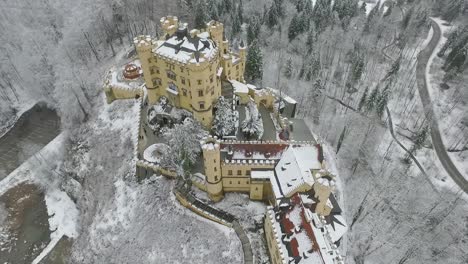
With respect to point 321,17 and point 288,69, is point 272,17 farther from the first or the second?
point 288,69

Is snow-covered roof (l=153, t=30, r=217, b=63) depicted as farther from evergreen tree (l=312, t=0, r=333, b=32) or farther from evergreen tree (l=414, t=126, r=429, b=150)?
evergreen tree (l=312, t=0, r=333, b=32)

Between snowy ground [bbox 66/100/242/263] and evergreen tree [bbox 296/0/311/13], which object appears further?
evergreen tree [bbox 296/0/311/13]

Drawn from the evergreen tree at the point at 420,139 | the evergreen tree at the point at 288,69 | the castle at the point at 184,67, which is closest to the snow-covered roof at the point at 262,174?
the castle at the point at 184,67

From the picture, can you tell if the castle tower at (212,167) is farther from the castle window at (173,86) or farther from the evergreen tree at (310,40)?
the evergreen tree at (310,40)

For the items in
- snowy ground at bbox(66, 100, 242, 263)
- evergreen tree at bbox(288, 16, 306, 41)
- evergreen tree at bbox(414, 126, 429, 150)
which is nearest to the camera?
snowy ground at bbox(66, 100, 242, 263)

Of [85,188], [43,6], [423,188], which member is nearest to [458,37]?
[423,188]

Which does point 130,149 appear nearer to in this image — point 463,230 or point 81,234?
point 81,234

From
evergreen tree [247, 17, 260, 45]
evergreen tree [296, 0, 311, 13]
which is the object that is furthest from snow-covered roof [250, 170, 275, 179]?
evergreen tree [296, 0, 311, 13]
